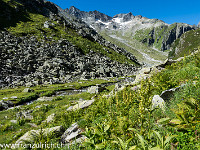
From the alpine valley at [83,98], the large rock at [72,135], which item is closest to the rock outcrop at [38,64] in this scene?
the alpine valley at [83,98]

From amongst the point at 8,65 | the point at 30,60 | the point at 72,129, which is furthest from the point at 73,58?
the point at 72,129

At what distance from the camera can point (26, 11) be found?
353 ft

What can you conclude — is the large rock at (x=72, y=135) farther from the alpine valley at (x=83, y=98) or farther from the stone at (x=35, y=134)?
the stone at (x=35, y=134)

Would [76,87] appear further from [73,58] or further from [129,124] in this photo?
[129,124]

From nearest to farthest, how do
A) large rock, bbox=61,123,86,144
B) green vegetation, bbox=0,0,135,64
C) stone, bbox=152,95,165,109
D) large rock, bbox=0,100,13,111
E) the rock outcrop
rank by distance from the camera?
stone, bbox=152,95,165,109
large rock, bbox=61,123,86,144
large rock, bbox=0,100,13,111
the rock outcrop
green vegetation, bbox=0,0,135,64

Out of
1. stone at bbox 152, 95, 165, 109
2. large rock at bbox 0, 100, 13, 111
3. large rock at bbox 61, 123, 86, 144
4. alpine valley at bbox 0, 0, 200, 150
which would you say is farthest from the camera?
large rock at bbox 0, 100, 13, 111

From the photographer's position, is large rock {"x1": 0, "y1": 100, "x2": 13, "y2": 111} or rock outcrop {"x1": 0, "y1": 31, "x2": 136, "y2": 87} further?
rock outcrop {"x1": 0, "y1": 31, "x2": 136, "y2": 87}

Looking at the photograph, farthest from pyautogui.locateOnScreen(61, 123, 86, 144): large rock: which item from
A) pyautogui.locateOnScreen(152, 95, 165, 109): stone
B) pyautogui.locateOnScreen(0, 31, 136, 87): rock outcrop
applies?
pyautogui.locateOnScreen(0, 31, 136, 87): rock outcrop

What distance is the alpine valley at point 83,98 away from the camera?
14.5 feet

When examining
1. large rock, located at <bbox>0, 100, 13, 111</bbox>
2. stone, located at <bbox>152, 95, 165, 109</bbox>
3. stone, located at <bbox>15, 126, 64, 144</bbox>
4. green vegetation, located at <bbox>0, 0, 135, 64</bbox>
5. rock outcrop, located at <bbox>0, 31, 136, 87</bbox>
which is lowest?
large rock, located at <bbox>0, 100, 13, 111</bbox>

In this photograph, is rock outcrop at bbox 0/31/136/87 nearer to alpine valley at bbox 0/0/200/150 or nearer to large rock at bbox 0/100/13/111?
alpine valley at bbox 0/0/200/150

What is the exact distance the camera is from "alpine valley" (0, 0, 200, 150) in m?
4.41

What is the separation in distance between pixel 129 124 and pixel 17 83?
45263 mm

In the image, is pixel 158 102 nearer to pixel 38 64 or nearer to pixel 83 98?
pixel 83 98
